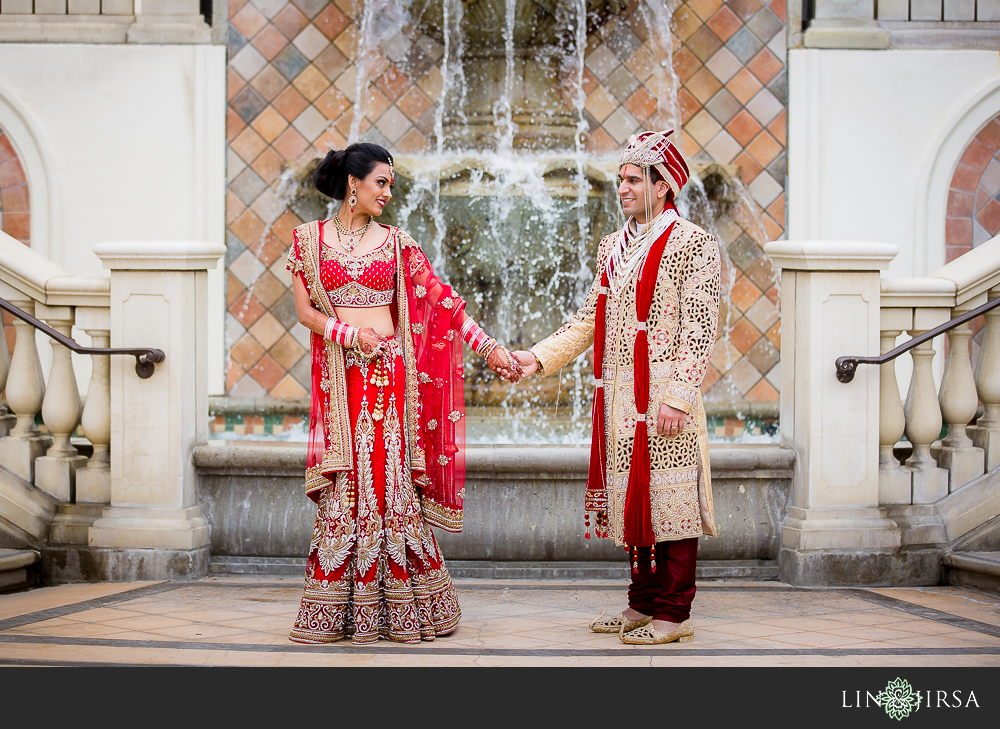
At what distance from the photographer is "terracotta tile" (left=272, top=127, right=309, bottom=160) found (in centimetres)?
861

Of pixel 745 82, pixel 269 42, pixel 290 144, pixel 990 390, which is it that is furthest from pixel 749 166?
pixel 990 390

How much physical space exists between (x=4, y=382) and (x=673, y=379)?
3.12 metres

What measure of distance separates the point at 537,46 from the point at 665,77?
38.6 inches

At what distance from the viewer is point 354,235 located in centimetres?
418

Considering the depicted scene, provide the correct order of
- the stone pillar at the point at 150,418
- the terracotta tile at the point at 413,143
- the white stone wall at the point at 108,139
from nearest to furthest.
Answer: the stone pillar at the point at 150,418, the white stone wall at the point at 108,139, the terracotta tile at the point at 413,143

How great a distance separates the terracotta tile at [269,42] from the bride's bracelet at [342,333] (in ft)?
16.7

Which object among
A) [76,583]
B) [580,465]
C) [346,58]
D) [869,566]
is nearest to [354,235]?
[580,465]

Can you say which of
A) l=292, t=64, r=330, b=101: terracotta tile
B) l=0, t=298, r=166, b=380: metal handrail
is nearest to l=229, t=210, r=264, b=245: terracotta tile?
l=292, t=64, r=330, b=101: terracotta tile

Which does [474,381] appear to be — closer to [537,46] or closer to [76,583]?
[537,46]

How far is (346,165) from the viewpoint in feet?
13.7

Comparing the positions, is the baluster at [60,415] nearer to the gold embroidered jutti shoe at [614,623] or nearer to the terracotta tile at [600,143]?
the gold embroidered jutti shoe at [614,623]

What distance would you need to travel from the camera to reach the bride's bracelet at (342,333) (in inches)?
161
